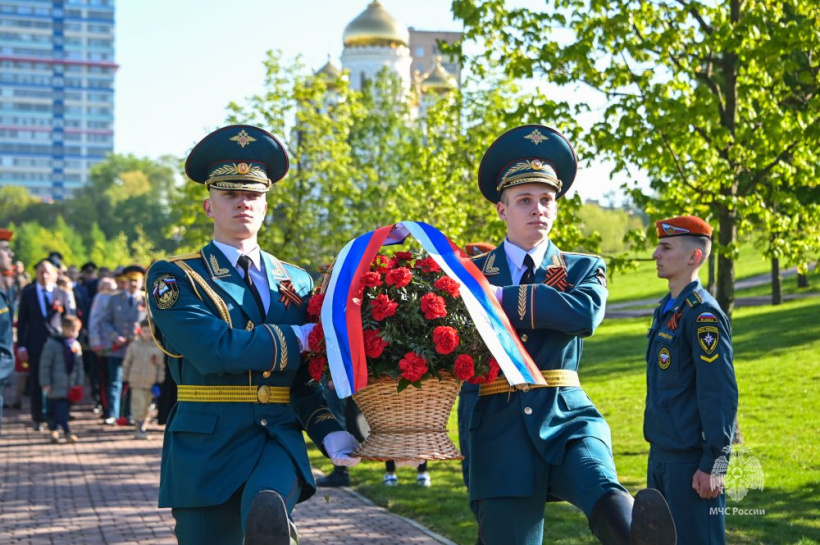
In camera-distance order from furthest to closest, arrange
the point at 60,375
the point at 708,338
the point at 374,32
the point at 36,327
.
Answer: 1. the point at 374,32
2. the point at 36,327
3. the point at 60,375
4. the point at 708,338

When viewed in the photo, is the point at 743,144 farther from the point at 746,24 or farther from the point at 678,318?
the point at 678,318

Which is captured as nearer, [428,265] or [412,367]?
[412,367]

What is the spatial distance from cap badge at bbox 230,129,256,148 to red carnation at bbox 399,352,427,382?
1.32 m

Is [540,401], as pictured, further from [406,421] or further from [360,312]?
[360,312]

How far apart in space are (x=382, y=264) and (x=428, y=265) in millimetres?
266

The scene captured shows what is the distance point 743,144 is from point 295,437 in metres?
8.75

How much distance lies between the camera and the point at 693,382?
6375 mm

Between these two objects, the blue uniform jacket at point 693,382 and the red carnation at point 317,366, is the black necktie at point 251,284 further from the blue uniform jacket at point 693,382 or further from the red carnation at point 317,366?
the blue uniform jacket at point 693,382

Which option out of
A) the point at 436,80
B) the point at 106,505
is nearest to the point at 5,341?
the point at 106,505

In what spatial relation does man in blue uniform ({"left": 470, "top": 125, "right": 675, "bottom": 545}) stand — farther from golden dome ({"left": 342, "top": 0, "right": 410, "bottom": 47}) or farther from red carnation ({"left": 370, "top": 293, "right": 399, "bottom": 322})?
golden dome ({"left": 342, "top": 0, "right": 410, "bottom": 47})

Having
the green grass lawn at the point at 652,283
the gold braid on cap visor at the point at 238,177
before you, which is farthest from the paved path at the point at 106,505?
the green grass lawn at the point at 652,283

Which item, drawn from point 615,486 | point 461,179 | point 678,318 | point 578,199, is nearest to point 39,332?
point 578,199

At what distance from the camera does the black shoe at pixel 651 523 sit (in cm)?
446

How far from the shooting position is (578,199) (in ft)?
43.3
